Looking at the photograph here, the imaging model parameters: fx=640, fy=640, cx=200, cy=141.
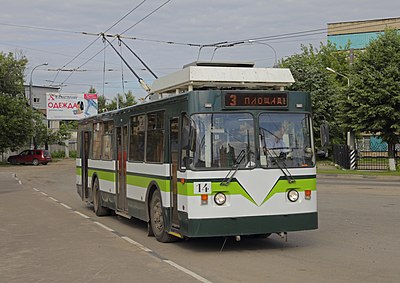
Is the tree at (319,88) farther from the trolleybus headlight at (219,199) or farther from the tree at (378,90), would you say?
the trolleybus headlight at (219,199)

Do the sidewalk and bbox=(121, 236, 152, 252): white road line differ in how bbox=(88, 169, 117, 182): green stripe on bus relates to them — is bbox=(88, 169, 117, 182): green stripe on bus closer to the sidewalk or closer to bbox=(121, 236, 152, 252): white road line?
the sidewalk

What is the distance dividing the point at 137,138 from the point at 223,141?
12.3ft

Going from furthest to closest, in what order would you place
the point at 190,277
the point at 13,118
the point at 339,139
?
the point at 13,118 < the point at 339,139 < the point at 190,277

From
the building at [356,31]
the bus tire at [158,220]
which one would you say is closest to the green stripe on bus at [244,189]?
the bus tire at [158,220]

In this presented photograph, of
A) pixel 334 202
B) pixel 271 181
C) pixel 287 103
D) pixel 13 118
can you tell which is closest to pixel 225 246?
pixel 271 181

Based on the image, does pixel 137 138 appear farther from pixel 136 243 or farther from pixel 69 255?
pixel 69 255

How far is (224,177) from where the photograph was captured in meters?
10.6

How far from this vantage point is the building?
248 ft

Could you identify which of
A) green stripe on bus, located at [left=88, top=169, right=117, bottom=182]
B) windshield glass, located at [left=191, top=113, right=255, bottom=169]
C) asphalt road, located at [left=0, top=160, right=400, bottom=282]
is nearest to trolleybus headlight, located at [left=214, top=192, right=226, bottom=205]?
windshield glass, located at [left=191, top=113, right=255, bottom=169]

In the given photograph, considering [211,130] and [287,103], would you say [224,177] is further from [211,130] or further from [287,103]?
[287,103]

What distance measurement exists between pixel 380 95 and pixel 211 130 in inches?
1174

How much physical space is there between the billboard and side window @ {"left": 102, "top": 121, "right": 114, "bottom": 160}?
6234 cm

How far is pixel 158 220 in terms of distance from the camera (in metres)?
12.4

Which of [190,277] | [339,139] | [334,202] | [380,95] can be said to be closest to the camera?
[190,277]
